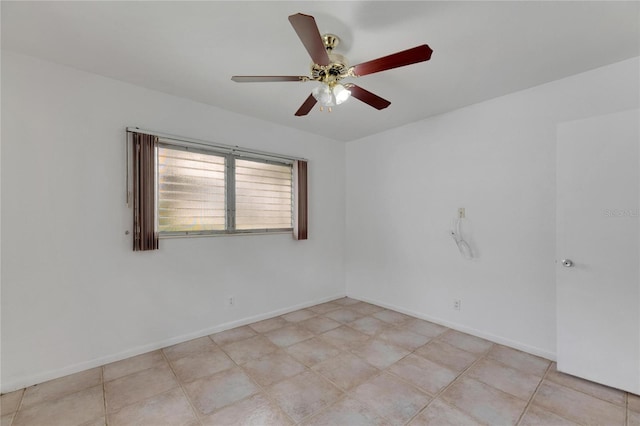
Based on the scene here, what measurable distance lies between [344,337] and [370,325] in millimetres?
483

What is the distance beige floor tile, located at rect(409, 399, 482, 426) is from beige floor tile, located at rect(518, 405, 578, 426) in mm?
331

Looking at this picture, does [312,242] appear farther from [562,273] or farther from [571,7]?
[571,7]

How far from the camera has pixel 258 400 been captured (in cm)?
202

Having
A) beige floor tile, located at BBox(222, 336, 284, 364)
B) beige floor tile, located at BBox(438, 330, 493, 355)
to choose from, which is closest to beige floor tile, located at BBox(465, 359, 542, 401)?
beige floor tile, located at BBox(438, 330, 493, 355)

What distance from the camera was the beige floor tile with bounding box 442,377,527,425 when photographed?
1.84 m

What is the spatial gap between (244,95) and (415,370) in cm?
307

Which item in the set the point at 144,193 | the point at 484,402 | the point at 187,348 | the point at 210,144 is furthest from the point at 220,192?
the point at 484,402

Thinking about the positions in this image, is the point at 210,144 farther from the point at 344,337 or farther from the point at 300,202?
the point at 344,337

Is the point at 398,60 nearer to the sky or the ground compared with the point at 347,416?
nearer to the sky

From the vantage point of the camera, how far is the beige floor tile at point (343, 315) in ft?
11.7

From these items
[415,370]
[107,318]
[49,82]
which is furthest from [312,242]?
[49,82]

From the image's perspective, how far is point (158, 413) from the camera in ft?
6.15

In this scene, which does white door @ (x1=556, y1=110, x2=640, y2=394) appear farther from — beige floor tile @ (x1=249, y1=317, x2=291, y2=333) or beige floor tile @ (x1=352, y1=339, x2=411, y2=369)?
beige floor tile @ (x1=249, y1=317, x2=291, y2=333)

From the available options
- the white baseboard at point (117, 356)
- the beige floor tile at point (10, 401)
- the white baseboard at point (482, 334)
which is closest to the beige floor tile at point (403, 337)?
the white baseboard at point (482, 334)
